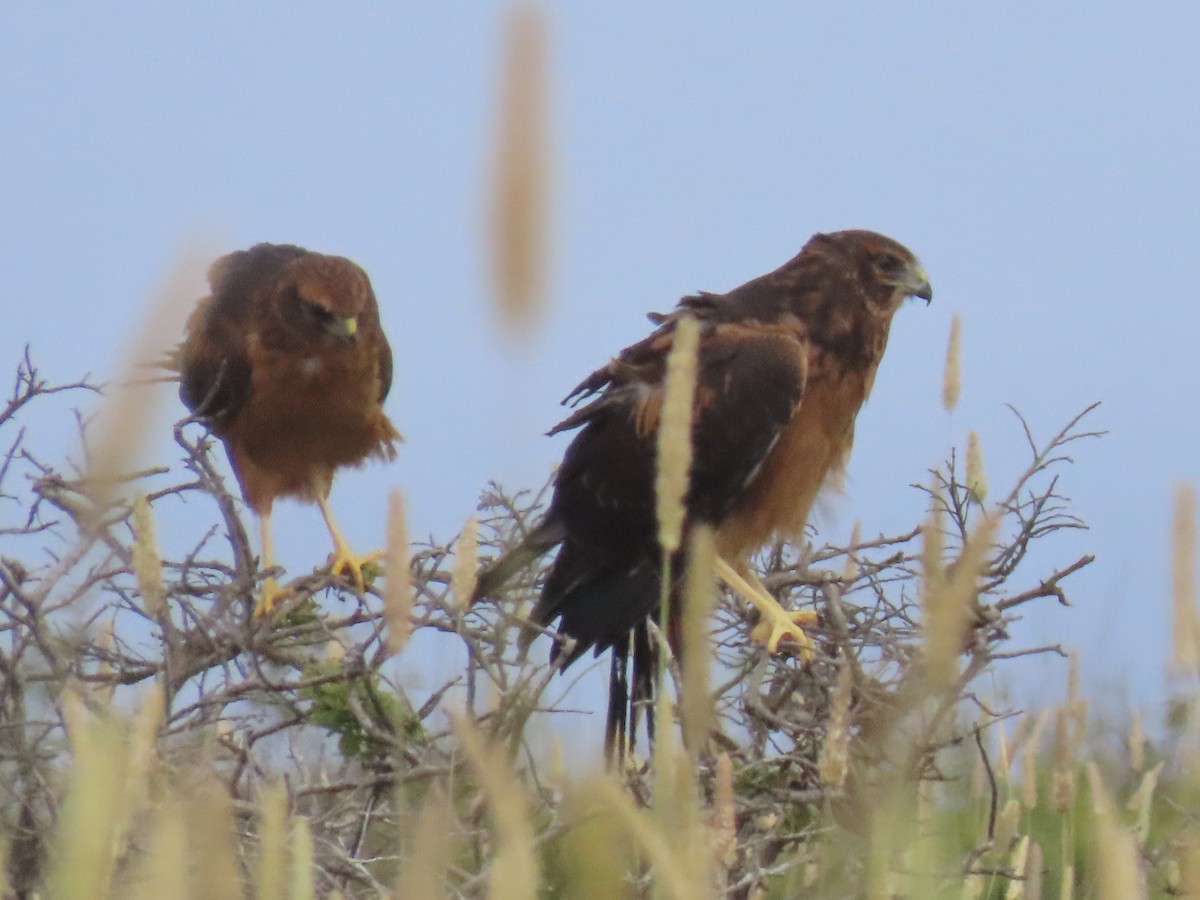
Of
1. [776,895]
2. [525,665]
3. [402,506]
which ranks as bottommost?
[776,895]

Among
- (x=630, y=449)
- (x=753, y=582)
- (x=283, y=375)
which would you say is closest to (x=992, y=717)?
(x=753, y=582)

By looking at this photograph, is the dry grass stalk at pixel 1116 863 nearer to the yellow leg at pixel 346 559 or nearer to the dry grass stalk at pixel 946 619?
the dry grass stalk at pixel 946 619

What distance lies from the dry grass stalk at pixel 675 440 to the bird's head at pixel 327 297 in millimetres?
3418

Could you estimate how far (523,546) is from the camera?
11.8 feet

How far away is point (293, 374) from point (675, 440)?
365 centimetres

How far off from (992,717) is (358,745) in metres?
1.21

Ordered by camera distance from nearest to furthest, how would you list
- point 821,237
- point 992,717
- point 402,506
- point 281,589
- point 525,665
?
point 402,506 < point 525,665 < point 992,717 < point 281,589 < point 821,237

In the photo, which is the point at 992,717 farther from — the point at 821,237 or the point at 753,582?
the point at 821,237

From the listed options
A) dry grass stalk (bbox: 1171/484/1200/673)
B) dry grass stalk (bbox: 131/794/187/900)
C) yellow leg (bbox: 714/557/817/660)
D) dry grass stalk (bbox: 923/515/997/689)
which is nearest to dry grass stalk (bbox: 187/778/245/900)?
dry grass stalk (bbox: 131/794/187/900)

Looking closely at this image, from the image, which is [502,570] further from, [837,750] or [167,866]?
[167,866]

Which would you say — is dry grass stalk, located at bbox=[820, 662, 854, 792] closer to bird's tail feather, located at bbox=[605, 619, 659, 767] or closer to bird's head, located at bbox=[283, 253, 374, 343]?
bird's tail feather, located at bbox=[605, 619, 659, 767]

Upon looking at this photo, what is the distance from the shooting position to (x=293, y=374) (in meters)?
4.96

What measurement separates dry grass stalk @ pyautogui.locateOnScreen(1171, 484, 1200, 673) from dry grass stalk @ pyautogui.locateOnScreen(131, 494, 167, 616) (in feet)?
3.75

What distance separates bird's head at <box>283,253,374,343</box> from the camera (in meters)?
4.87
